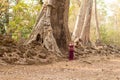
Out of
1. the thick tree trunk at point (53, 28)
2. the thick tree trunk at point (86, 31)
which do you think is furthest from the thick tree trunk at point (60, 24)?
the thick tree trunk at point (86, 31)

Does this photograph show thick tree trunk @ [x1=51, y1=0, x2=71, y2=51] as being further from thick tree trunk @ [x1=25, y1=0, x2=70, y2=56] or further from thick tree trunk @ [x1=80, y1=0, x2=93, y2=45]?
thick tree trunk @ [x1=80, y1=0, x2=93, y2=45]

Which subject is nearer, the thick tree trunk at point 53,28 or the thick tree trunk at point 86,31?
the thick tree trunk at point 53,28

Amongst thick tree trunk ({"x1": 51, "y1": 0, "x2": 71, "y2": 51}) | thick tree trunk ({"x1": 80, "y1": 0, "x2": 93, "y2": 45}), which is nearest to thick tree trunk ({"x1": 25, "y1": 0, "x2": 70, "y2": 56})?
thick tree trunk ({"x1": 51, "y1": 0, "x2": 71, "y2": 51})

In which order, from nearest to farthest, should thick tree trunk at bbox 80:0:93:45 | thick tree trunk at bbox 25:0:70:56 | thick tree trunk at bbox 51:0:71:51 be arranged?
thick tree trunk at bbox 25:0:70:56 < thick tree trunk at bbox 51:0:71:51 < thick tree trunk at bbox 80:0:93:45

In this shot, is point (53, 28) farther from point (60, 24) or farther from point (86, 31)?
point (86, 31)

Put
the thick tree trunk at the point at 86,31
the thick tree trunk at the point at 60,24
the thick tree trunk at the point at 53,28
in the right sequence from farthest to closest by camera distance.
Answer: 1. the thick tree trunk at the point at 86,31
2. the thick tree trunk at the point at 60,24
3. the thick tree trunk at the point at 53,28

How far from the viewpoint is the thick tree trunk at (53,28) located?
42.0ft

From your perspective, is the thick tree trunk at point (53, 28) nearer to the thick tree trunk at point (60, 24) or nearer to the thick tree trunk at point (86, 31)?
the thick tree trunk at point (60, 24)

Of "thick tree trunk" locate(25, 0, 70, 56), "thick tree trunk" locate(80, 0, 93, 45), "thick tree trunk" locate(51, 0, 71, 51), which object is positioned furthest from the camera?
"thick tree trunk" locate(80, 0, 93, 45)

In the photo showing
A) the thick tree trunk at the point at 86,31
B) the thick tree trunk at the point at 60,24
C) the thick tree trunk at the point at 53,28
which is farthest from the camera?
the thick tree trunk at the point at 86,31

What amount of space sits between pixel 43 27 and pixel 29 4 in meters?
11.4

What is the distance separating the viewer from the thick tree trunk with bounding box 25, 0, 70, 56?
504 inches

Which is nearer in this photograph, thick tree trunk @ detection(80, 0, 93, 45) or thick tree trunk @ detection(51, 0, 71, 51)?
thick tree trunk @ detection(51, 0, 71, 51)

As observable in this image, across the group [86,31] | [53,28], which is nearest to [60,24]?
[53,28]
